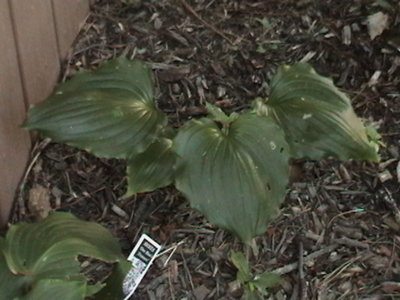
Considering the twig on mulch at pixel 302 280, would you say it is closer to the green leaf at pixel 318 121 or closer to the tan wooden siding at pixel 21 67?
the green leaf at pixel 318 121

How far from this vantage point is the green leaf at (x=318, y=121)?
1885mm

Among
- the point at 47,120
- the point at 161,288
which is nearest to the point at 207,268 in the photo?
the point at 161,288

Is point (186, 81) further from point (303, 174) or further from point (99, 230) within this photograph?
point (99, 230)

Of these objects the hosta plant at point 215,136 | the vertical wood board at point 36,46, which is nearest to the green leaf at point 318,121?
the hosta plant at point 215,136

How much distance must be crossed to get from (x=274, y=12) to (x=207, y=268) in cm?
81

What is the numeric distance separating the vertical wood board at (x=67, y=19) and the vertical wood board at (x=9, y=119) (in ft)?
0.86

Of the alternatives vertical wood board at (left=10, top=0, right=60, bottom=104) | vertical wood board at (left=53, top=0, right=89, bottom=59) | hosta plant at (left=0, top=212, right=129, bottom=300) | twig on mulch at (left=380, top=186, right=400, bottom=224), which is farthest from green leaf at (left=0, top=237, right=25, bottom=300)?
twig on mulch at (left=380, top=186, right=400, bottom=224)

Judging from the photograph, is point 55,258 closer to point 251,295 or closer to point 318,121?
point 251,295

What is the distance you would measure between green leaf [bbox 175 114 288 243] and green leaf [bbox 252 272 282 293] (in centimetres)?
22

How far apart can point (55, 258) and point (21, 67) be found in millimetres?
499

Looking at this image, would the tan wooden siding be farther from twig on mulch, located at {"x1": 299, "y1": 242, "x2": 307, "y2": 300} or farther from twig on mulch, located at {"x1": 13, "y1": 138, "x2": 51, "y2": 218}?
twig on mulch, located at {"x1": 299, "y1": 242, "x2": 307, "y2": 300}

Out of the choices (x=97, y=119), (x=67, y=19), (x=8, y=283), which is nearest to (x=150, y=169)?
(x=97, y=119)

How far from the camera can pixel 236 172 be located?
1.78m

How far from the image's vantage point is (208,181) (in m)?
1.76
